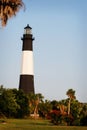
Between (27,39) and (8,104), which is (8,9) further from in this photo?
(27,39)

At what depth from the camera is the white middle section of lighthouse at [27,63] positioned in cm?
9128

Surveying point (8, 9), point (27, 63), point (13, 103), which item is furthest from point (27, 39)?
point (8, 9)

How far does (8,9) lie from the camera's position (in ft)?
93.1

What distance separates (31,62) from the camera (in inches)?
3634

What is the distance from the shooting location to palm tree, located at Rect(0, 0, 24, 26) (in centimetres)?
2811

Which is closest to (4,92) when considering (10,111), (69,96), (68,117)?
(10,111)

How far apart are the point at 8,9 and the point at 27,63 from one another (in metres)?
63.5

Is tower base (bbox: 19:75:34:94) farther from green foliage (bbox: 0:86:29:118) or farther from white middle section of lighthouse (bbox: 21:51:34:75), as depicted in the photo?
green foliage (bbox: 0:86:29:118)

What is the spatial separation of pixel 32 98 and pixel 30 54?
63.1 ft

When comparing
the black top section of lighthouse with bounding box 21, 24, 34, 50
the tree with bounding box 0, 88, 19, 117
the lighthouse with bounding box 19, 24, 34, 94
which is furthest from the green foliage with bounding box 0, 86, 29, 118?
the black top section of lighthouse with bounding box 21, 24, 34, 50

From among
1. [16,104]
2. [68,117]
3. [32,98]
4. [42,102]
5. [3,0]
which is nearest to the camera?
[3,0]

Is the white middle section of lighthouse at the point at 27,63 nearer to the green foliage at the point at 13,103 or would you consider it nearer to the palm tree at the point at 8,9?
the green foliage at the point at 13,103

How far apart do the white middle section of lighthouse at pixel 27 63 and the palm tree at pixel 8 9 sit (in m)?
62.3

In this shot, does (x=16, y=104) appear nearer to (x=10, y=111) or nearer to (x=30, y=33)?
(x=10, y=111)
